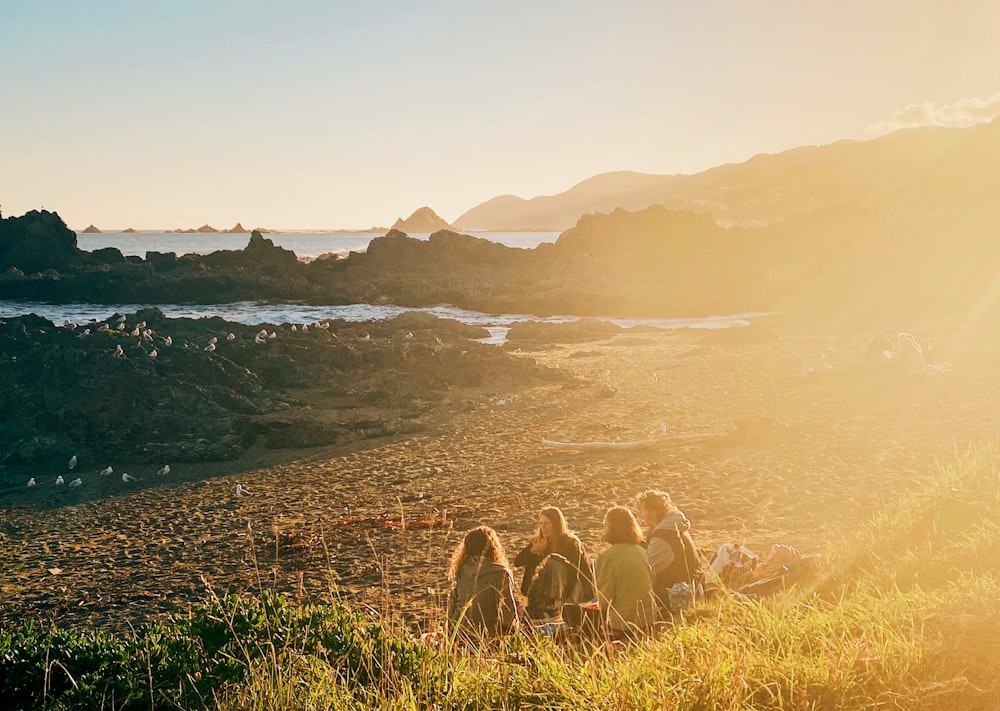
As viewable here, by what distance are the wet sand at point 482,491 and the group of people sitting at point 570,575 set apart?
2.89 ft

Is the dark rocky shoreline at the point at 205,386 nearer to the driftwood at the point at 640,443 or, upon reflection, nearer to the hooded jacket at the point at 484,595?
the driftwood at the point at 640,443

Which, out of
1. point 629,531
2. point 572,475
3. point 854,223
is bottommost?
point 572,475

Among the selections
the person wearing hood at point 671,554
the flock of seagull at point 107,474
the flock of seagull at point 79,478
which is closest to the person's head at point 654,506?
the person wearing hood at point 671,554

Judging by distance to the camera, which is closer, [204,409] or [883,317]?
[204,409]

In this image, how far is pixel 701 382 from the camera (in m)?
26.0

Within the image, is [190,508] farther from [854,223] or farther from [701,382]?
[854,223]

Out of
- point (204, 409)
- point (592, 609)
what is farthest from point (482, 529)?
point (204, 409)

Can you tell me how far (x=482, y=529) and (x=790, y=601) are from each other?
Answer: 10.4 ft

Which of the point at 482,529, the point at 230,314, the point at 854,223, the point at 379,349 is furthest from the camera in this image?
the point at 854,223

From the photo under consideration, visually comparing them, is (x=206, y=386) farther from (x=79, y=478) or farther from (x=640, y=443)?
(x=640, y=443)

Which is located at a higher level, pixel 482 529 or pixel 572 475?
pixel 482 529

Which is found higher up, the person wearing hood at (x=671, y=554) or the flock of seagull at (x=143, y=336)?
the flock of seagull at (x=143, y=336)

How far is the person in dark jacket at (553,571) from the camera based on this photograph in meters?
8.35

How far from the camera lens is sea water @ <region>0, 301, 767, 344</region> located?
5116 centimetres
